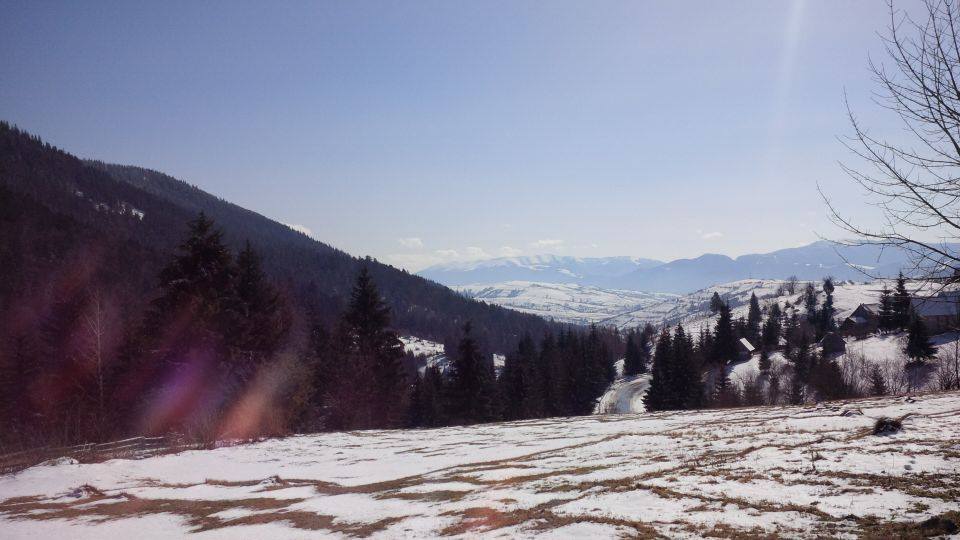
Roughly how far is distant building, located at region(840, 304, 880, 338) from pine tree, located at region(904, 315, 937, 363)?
27.3 meters

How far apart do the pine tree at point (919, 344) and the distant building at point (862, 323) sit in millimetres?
27324

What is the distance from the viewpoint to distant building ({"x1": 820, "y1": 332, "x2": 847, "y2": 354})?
266 ft

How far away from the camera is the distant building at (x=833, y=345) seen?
80938 millimetres

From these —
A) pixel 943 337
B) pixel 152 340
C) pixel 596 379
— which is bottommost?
pixel 596 379

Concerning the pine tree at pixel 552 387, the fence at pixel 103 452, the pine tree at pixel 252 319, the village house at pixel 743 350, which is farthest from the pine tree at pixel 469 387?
the village house at pixel 743 350

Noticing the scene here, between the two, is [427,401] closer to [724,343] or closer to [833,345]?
[724,343]

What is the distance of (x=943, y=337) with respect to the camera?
73000 millimetres

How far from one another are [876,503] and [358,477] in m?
10.5

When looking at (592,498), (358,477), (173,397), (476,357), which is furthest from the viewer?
(476,357)

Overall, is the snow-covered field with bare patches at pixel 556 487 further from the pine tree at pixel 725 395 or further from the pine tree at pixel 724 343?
the pine tree at pixel 724 343

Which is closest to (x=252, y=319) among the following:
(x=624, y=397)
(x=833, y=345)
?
(x=624, y=397)

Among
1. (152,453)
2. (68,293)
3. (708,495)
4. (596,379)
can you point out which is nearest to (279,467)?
(152,453)

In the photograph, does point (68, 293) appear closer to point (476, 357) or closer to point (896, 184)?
point (476, 357)

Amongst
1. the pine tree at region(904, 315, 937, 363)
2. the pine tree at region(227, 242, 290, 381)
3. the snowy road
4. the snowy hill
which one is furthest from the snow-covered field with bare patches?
the snowy hill
